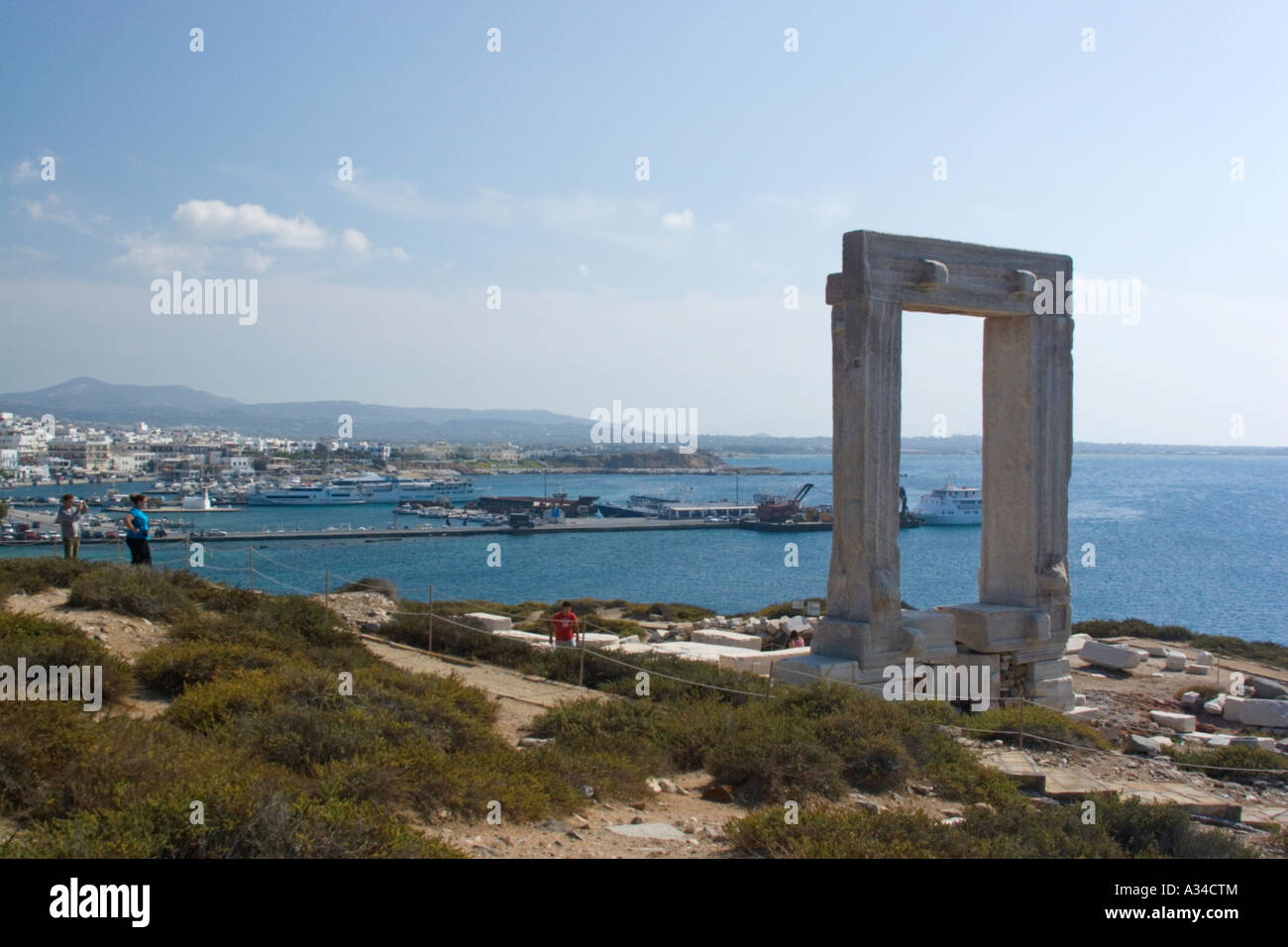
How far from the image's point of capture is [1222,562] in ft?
210

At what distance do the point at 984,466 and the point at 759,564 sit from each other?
5446 cm

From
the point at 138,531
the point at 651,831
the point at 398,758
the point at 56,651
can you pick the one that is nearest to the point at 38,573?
the point at 138,531

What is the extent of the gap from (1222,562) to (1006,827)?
6859 centimetres

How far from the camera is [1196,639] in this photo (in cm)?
2139

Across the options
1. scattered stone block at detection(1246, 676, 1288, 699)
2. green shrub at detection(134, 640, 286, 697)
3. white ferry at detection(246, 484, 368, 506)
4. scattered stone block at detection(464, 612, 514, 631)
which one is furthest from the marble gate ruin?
white ferry at detection(246, 484, 368, 506)

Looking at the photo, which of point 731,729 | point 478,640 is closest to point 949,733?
point 731,729

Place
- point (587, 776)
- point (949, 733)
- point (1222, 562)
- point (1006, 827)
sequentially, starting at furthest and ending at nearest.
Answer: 1. point (1222, 562)
2. point (949, 733)
3. point (587, 776)
4. point (1006, 827)

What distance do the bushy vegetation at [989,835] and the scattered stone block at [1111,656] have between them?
1115cm

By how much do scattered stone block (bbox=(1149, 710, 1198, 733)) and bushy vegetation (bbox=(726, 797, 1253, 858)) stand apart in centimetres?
663

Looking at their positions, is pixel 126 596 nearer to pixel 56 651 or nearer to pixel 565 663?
pixel 56 651

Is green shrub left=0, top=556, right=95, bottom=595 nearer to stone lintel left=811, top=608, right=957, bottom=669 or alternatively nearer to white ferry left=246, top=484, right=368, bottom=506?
stone lintel left=811, top=608, right=957, bottom=669

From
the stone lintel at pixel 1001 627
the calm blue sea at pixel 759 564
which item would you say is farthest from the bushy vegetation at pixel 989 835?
the calm blue sea at pixel 759 564

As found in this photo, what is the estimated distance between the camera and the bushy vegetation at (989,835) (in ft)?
17.7
